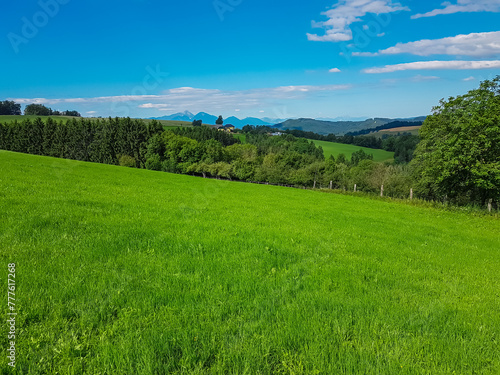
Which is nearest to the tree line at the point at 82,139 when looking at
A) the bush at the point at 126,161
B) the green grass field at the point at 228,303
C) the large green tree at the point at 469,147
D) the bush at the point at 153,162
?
the bush at the point at 126,161

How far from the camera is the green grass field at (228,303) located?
12.5ft

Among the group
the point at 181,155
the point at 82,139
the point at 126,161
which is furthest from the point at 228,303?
the point at 82,139

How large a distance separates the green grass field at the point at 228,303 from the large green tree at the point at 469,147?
108 feet

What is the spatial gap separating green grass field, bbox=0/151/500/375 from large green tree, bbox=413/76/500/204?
33.1 meters

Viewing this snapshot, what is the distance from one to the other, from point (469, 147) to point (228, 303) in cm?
4304

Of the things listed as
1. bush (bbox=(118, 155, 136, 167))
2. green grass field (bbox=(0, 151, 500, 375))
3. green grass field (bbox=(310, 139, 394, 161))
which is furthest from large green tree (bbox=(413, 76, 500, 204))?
green grass field (bbox=(310, 139, 394, 161))

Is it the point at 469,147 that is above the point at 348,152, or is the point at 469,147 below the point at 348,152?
below

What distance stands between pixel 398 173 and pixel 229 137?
125 metres

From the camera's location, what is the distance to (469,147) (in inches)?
1431

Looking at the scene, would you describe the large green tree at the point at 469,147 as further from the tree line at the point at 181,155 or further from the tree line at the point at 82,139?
the tree line at the point at 82,139

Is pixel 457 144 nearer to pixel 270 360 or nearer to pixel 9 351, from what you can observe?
pixel 270 360

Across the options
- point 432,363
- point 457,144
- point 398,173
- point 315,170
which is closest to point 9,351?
point 432,363

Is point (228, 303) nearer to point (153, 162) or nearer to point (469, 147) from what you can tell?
point (469, 147)

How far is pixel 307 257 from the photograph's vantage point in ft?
27.4
